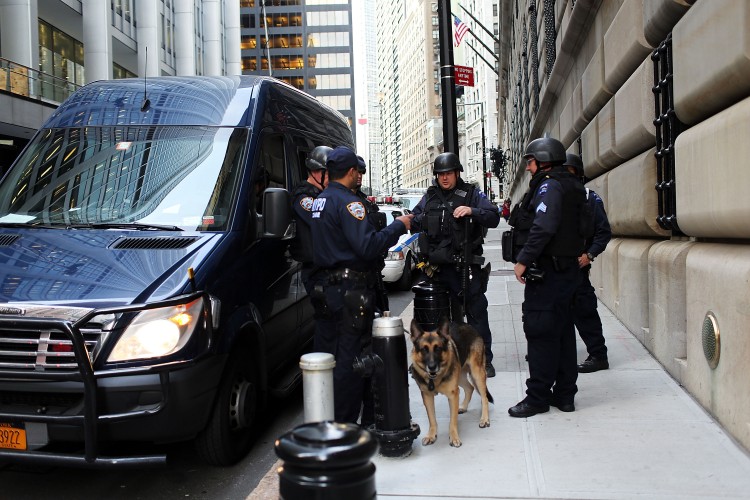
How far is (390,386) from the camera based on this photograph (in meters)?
4.30

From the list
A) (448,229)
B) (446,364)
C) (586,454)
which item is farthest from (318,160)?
(586,454)

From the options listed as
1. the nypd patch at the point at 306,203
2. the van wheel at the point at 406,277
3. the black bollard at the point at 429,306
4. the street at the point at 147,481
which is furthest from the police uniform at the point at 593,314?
the van wheel at the point at 406,277

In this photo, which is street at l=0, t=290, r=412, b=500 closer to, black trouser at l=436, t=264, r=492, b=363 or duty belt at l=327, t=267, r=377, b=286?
duty belt at l=327, t=267, r=377, b=286

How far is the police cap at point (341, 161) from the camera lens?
14.9ft

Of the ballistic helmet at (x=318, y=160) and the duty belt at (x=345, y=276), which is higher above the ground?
the ballistic helmet at (x=318, y=160)

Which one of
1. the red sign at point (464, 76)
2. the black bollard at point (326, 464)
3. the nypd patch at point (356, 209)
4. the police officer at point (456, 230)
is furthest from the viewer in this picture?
the red sign at point (464, 76)

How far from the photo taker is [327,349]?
15.2 ft

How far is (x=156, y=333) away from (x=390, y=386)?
4.71 ft

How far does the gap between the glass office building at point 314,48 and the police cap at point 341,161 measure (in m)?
109

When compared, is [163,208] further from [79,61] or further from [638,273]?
[79,61]

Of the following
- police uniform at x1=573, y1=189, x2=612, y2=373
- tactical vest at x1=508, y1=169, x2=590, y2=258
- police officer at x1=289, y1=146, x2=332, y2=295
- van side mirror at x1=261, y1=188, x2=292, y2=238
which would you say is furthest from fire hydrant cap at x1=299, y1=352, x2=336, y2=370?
police uniform at x1=573, y1=189, x2=612, y2=373

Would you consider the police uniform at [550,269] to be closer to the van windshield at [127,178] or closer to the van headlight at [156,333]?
the van windshield at [127,178]

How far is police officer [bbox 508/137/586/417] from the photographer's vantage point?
488cm

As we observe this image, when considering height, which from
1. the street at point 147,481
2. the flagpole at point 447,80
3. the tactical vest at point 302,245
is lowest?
the street at point 147,481
